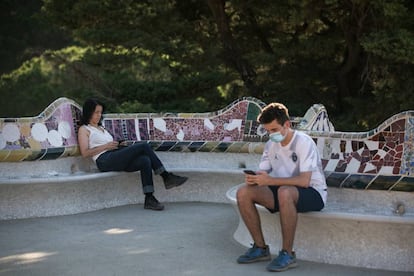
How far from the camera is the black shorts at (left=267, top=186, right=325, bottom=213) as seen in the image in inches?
197

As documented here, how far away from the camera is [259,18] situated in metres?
14.9

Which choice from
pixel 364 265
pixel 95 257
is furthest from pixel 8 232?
pixel 364 265

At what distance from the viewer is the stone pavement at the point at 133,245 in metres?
5.05

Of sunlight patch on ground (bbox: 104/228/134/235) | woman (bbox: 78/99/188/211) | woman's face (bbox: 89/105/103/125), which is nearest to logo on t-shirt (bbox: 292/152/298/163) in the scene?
sunlight patch on ground (bbox: 104/228/134/235)

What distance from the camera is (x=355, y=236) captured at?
5152 mm

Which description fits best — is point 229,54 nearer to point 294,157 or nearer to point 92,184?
point 92,184

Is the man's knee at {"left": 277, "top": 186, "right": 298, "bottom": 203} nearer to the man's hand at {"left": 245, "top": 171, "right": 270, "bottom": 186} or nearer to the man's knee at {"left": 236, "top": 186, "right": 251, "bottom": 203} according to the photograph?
the man's hand at {"left": 245, "top": 171, "right": 270, "bottom": 186}

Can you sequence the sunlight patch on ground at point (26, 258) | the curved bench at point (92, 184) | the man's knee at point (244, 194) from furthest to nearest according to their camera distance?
the curved bench at point (92, 184), the sunlight patch on ground at point (26, 258), the man's knee at point (244, 194)

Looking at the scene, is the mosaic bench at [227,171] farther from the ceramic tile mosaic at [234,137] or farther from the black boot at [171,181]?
the black boot at [171,181]

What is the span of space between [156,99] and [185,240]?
8.42 m

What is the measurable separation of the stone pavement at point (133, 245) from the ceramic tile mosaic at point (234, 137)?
743 millimetres

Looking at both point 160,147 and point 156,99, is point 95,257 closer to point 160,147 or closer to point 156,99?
point 160,147

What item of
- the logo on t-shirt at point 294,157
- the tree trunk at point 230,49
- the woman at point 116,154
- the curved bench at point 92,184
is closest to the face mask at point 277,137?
the logo on t-shirt at point 294,157

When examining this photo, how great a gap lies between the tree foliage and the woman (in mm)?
5141
